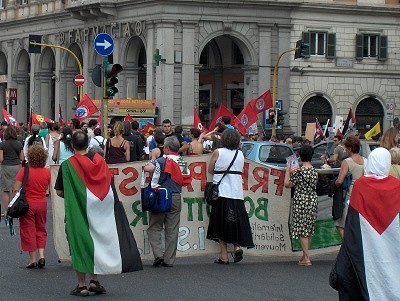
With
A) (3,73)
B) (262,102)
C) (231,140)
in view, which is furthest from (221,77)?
(231,140)

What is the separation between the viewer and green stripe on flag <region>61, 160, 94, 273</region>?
1224cm

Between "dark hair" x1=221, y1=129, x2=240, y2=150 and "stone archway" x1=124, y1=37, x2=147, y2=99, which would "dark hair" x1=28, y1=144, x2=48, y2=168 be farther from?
"stone archway" x1=124, y1=37, x2=147, y2=99

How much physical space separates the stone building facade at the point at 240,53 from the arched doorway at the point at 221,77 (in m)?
0.05

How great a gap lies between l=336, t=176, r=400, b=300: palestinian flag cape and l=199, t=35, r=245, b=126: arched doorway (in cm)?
4335

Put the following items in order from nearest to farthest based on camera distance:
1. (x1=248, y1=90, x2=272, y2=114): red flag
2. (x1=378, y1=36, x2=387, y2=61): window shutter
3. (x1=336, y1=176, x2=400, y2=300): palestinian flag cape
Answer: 1. (x1=336, y1=176, x2=400, y2=300): palestinian flag cape
2. (x1=248, y1=90, x2=272, y2=114): red flag
3. (x1=378, y1=36, x2=387, y2=61): window shutter

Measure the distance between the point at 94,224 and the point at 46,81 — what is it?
49183mm

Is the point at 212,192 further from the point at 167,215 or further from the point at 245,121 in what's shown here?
the point at 245,121

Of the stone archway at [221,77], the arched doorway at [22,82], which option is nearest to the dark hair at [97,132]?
the stone archway at [221,77]

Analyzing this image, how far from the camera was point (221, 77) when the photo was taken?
55.3 m

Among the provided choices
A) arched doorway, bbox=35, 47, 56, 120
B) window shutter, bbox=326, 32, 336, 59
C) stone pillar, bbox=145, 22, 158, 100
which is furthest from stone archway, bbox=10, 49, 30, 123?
window shutter, bbox=326, 32, 336, 59

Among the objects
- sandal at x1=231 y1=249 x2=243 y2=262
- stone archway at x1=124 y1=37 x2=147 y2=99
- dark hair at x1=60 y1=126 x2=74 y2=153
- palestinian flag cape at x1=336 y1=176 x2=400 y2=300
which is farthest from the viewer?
stone archway at x1=124 y1=37 x2=147 y2=99

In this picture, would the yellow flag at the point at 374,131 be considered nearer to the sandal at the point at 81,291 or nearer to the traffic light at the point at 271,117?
the traffic light at the point at 271,117

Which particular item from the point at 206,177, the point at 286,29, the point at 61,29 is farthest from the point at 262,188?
the point at 61,29

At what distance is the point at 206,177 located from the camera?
15.9 meters
